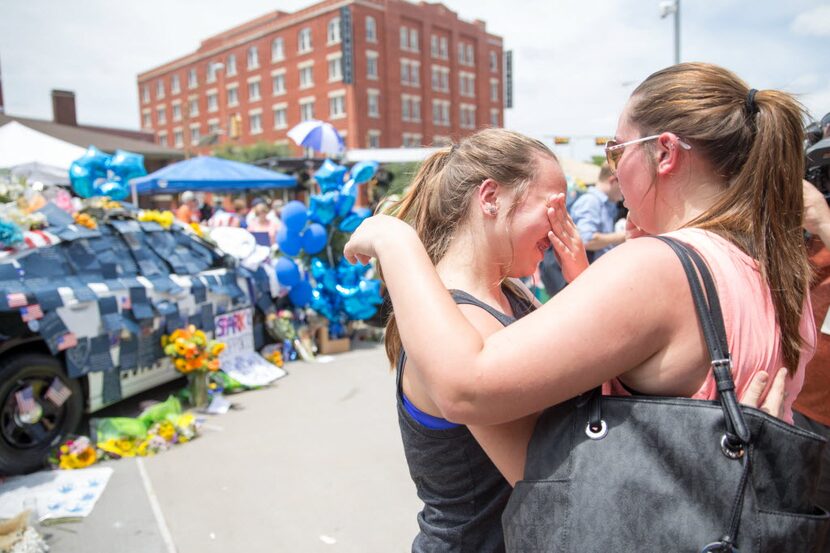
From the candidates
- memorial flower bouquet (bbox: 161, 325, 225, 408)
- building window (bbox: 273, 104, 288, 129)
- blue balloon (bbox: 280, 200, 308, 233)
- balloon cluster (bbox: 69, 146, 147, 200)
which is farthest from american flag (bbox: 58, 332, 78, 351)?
building window (bbox: 273, 104, 288, 129)

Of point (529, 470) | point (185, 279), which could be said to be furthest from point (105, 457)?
point (529, 470)

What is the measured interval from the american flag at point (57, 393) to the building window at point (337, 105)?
3813 centimetres

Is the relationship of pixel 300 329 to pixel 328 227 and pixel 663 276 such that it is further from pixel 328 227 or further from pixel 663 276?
pixel 663 276

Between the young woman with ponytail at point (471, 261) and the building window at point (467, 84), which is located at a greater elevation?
the building window at point (467, 84)

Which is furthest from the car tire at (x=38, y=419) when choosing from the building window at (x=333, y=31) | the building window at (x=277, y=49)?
the building window at (x=277, y=49)

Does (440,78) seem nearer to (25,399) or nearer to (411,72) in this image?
(411,72)

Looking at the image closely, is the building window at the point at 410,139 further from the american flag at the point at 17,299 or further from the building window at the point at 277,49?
the american flag at the point at 17,299

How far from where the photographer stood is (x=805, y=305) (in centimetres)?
106

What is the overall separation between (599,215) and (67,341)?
13.8 ft

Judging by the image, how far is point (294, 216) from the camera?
248 inches

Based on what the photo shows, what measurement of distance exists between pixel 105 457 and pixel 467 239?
3.87m

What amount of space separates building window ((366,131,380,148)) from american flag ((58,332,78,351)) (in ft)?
122

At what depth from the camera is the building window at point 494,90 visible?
49.4 m

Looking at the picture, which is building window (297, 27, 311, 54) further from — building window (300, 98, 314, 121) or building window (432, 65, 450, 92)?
building window (432, 65, 450, 92)
